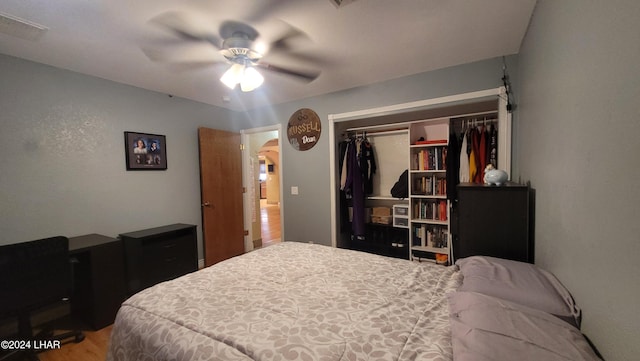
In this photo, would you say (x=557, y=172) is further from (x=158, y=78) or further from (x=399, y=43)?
(x=158, y=78)

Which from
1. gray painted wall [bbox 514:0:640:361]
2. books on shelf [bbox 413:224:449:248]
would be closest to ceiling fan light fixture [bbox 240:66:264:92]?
gray painted wall [bbox 514:0:640:361]

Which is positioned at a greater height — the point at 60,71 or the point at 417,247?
the point at 60,71

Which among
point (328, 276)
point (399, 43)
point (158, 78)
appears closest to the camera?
point (328, 276)

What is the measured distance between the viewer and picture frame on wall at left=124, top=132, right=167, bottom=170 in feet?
9.09

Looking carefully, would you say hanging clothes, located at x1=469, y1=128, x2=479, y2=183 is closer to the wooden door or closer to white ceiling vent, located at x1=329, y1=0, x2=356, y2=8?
white ceiling vent, located at x1=329, y1=0, x2=356, y2=8

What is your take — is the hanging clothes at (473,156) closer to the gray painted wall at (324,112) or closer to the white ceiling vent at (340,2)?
the gray painted wall at (324,112)

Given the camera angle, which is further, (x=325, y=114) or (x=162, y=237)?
(x=325, y=114)

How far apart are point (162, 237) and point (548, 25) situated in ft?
11.8

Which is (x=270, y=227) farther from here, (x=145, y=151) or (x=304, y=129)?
(x=145, y=151)

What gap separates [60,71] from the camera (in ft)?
7.58

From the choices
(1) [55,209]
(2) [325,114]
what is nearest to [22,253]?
(1) [55,209]

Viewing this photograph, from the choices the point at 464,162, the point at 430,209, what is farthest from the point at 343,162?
the point at 464,162

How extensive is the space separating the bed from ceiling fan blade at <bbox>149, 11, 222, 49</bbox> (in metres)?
1.62

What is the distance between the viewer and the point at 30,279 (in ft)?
5.45
